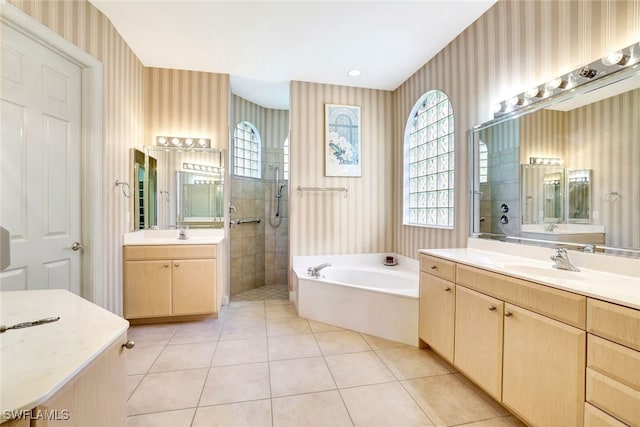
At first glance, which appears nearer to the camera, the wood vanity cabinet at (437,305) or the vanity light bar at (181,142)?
the wood vanity cabinet at (437,305)

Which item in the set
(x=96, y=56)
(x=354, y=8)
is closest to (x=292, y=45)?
(x=354, y=8)

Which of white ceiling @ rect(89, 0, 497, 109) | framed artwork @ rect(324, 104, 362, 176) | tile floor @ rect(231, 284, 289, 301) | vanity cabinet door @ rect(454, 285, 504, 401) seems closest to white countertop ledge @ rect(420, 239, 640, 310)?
vanity cabinet door @ rect(454, 285, 504, 401)

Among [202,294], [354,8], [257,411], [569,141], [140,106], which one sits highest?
[354,8]

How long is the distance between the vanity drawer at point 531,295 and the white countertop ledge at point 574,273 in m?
0.03

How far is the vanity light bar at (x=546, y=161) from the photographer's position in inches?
69.4

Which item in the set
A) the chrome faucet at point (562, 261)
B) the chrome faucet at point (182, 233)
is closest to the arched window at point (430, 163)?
the chrome faucet at point (562, 261)

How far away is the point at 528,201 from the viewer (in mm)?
1951

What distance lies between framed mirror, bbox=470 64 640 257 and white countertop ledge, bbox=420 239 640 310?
0.07 m

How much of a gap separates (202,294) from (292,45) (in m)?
2.54

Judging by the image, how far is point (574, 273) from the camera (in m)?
1.52

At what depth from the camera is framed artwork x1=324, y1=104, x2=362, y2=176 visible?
3480mm

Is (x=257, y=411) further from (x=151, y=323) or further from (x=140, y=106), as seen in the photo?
(x=140, y=106)

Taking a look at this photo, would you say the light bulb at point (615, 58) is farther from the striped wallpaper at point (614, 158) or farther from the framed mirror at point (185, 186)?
the framed mirror at point (185, 186)

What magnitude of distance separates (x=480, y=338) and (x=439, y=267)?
53 centimetres
